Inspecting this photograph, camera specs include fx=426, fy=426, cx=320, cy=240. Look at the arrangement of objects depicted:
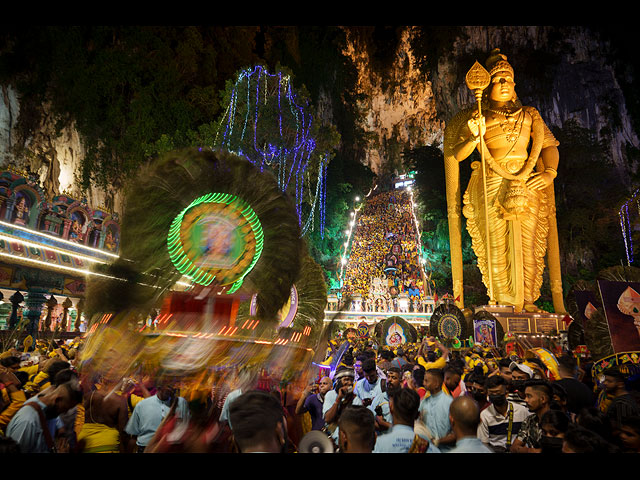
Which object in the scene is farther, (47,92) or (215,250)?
(47,92)

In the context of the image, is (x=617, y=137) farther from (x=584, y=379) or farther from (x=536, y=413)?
(x=536, y=413)

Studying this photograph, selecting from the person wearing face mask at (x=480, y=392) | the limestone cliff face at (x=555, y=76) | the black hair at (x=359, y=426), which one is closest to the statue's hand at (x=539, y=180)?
the limestone cliff face at (x=555, y=76)

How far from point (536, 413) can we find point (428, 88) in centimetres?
3264

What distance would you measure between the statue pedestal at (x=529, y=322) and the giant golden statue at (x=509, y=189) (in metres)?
0.56

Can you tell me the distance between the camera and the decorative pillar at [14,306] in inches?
374

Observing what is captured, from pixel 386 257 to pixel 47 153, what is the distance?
16392 mm

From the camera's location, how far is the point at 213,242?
1862 millimetres

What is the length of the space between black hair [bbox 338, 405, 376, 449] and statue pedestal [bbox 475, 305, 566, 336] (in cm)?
1011

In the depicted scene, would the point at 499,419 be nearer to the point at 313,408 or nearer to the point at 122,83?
the point at 313,408

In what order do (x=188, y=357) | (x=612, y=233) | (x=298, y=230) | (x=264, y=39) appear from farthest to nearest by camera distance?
(x=264, y=39) → (x=612, y=233) → (x=298, y=230) → (x=188, y=357)

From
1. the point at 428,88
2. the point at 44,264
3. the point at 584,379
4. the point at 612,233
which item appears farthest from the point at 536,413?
the point at 428,88

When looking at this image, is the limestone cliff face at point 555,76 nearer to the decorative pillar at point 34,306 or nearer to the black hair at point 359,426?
the decorative pillar at point 34,306

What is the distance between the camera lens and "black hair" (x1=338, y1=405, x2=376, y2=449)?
2.23 meters

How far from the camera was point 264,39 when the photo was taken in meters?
22.0
